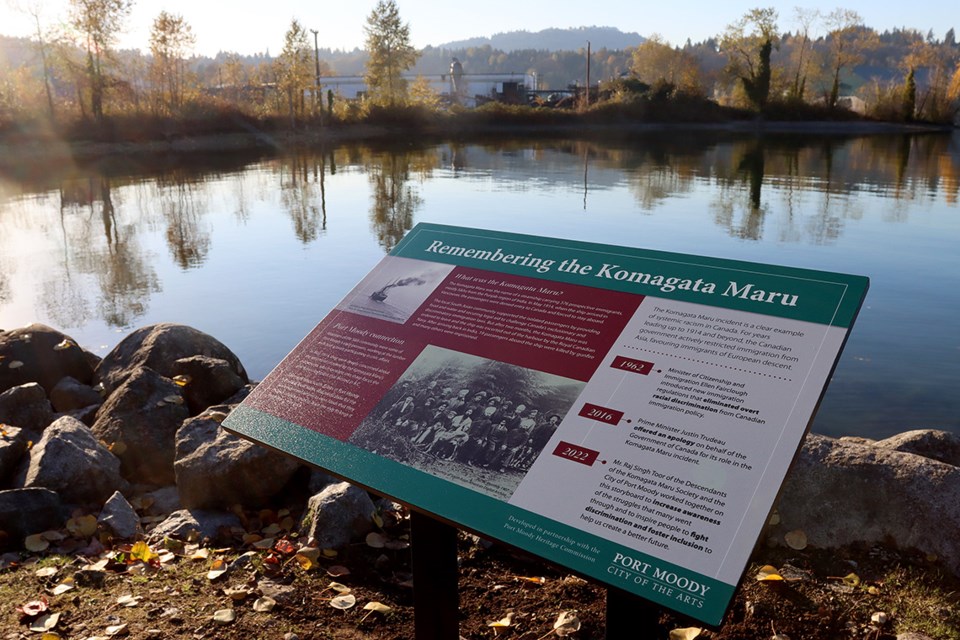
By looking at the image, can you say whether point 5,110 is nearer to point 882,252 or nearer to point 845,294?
point 882,252

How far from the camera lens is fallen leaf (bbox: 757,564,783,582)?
3.10m

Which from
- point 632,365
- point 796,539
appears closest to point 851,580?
point 796,539

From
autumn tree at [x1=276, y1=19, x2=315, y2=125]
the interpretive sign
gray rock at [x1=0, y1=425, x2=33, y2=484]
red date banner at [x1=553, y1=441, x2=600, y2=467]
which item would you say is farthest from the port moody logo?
autumn tree at [x1=276, y1=19, x2=315, y2=125]

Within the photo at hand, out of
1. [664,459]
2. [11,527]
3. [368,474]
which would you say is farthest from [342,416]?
[11,527]

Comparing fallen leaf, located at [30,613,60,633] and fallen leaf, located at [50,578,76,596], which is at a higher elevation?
fallen leaf, located at [30,613,60,633]

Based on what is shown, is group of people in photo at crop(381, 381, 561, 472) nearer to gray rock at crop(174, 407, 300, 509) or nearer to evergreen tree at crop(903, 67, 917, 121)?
gray rock at crop(174, 407, 300, 509)

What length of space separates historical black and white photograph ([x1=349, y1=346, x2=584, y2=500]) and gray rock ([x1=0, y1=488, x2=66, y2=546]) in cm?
223

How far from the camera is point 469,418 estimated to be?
7.62ft

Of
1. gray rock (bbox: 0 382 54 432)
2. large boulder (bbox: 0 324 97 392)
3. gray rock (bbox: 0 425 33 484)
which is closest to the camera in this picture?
gray rock (bbox: 0 425 33 484)

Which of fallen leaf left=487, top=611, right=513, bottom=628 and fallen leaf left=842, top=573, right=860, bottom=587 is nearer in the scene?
fallen leaf left=487, top=611, right=513, bottom=628

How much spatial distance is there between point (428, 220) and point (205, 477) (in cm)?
964

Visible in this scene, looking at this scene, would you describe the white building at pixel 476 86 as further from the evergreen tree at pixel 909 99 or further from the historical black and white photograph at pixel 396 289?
the historical black and white photograph at pixel 396 289

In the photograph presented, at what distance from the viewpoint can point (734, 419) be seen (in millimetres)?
1966

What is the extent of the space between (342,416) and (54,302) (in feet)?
27.9
